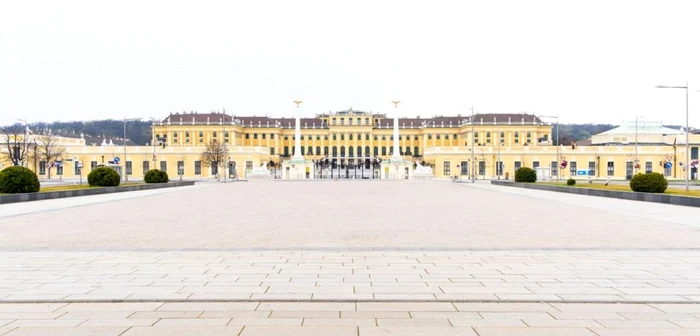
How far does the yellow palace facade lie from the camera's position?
73875 mm

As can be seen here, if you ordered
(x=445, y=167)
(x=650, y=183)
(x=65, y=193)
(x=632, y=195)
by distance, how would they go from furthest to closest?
(x=445, y=167)
(x=65, y=193)
(x=632, y=195)
(x=650, y=183)

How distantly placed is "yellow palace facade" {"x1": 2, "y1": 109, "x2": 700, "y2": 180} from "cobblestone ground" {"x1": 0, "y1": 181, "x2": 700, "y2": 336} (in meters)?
47.1

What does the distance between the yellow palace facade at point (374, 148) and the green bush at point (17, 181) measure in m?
34.1

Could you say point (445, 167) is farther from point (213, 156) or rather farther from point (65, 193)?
point (65, 193)

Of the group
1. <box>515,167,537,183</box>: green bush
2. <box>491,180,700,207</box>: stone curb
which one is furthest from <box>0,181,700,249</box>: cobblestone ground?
<box>515,167,537,183</box>: green bush

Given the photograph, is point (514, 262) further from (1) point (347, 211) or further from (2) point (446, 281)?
(1) point (347, 211)

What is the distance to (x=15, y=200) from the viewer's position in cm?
2462

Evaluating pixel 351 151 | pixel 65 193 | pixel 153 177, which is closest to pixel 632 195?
pixel 65 193

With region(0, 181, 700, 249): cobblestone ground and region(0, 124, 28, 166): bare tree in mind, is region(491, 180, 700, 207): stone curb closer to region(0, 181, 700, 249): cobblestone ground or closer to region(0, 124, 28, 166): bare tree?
region(0, 181, 700, 249): cobblestone ground

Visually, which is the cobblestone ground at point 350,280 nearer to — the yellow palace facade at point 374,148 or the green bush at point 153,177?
the green bush at point 153,177

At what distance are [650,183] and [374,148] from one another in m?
108

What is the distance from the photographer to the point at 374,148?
133 meters

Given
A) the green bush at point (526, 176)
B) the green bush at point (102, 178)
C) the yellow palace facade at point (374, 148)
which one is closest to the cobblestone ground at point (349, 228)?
the green bush at point (102, 178)

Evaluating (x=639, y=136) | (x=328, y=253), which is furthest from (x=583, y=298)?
(x=639, y=136)
